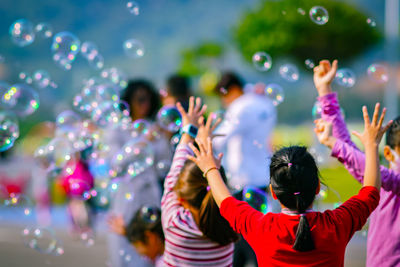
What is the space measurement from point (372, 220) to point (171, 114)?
162cm

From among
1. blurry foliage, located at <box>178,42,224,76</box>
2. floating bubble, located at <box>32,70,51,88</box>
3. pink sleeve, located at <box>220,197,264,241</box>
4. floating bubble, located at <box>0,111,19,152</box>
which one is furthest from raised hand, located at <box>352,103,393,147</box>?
blurry foliage, located at <box>178,42,224,76</box>

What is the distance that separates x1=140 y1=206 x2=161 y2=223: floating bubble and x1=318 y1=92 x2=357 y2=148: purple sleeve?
121cm

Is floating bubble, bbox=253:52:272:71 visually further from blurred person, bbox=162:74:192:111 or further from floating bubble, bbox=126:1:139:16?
floating bubble, bbox=126:1:139:16

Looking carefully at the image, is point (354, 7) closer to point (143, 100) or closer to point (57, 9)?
point (143, 100)

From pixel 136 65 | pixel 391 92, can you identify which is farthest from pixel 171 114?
pixel 136 65

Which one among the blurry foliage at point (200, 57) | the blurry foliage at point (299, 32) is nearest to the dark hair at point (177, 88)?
the blurry foliage at point (299, 32)

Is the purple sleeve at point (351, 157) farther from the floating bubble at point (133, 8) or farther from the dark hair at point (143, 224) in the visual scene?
the floating bubble at point (133, 8)

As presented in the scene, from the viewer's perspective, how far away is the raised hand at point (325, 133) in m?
2.12

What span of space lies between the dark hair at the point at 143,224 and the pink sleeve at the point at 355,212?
131cm

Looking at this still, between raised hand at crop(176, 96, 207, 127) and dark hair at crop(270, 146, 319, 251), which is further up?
raised hand at crop(176, 96, 207, 127)

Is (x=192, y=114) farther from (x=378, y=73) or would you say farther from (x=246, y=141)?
(x=378, y=73)

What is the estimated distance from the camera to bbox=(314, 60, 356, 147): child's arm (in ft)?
7.59

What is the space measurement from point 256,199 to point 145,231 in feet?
2.27

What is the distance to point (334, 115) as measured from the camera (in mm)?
2314
